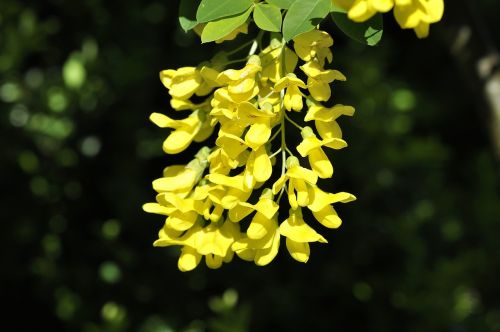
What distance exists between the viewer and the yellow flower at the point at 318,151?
0.89 m

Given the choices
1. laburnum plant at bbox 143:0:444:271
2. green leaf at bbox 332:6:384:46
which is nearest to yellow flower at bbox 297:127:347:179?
laburnum plant at bbox 143:0:444:271

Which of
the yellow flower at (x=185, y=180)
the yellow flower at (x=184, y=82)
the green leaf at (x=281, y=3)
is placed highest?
the green leaf at (x=281, y=3)

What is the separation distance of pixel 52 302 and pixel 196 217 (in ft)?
3.90

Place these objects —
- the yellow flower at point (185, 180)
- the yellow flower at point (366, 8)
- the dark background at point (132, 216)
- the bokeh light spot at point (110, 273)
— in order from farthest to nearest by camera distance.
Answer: the dark background at point (132, 216) → the bokeh light spot at point (110, 273) → the yellow flower at point (185, 180) → the yellow flower at point (366, 8)

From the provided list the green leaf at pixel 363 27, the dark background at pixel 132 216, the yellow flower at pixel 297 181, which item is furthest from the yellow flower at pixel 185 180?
the dark background at pixel 132 216

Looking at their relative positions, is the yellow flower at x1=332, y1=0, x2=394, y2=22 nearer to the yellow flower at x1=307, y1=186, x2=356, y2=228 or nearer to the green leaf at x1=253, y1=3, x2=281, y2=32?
the green leaf at x1=253, y1=3, x2=281, y2=32

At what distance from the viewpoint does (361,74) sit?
2.28m

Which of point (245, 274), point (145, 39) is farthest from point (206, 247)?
point (145, 39)

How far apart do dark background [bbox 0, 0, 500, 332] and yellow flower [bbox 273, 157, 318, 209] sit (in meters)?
0.93

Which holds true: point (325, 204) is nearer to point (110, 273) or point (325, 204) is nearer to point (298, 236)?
point (298, 236)

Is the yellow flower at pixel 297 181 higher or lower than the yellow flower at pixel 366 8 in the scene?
lower

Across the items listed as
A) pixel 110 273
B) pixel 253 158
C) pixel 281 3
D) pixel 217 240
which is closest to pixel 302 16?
pixel 281 3

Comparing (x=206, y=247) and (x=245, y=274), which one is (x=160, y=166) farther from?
(x=206, y=247)

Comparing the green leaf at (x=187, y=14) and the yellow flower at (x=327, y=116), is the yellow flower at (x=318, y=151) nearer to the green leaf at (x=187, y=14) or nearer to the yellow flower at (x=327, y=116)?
the yellow flower at (x=327, y=116)
